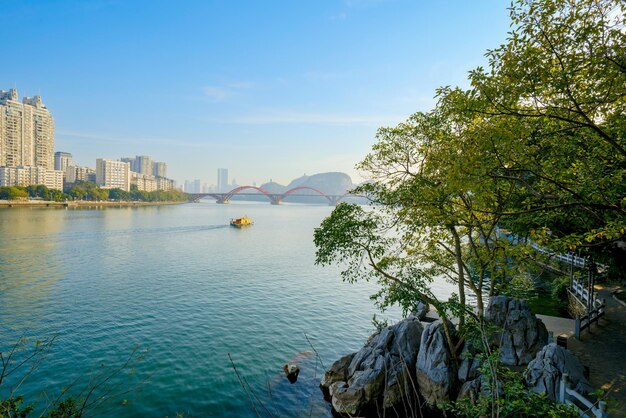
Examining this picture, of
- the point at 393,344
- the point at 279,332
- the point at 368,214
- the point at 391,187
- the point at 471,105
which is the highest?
the point at 471,105

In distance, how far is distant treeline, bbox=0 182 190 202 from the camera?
10929 centimetres

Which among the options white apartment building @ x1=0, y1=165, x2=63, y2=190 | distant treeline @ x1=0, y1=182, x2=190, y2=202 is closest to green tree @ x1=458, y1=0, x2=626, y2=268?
distant treeline @ x1=0, y1=182, x2=190, y2=202

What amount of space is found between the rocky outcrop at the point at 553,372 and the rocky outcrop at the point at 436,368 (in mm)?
2646

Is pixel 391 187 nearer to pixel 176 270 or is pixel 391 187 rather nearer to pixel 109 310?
pixel 109 310

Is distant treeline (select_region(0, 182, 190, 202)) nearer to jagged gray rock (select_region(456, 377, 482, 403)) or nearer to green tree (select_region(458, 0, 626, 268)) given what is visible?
jagged gray rock (select_region(456, 377, 482, 403))

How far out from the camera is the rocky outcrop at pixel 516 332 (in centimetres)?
1371

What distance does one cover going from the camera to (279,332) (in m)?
19.6

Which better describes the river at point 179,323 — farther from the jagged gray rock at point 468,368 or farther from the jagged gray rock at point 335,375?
the jagged gray rock at point 468,368

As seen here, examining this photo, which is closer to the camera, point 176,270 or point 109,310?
point 109,310

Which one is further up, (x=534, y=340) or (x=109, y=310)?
(x=534, y=340)

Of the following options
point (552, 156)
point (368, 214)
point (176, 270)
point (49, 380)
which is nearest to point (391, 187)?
point (368, 214)

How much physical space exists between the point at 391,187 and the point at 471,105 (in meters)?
6.57

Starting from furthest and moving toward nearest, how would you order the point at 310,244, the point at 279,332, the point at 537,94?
the point at 310,244 < the point at 279,332 < the point at 537,94

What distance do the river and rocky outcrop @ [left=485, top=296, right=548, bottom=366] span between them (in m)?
6.87
